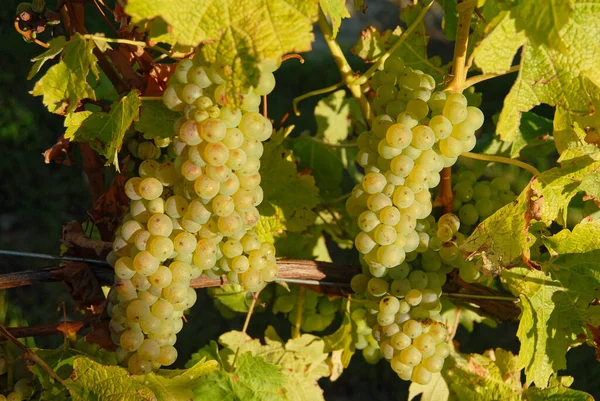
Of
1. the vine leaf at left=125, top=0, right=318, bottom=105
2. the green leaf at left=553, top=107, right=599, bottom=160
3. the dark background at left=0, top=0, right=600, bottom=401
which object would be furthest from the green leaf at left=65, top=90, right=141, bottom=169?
the dark background at left=0, top=0, right=600, bottom=401

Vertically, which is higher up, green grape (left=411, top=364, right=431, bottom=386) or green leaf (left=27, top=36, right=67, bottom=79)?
green leaf (left=27, top=36, right=67, bottom=79)

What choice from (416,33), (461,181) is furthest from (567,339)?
(416,33)

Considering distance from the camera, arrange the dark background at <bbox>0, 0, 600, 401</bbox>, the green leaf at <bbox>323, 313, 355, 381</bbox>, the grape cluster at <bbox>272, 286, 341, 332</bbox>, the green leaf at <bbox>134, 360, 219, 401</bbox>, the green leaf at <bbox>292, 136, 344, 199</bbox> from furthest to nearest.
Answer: the dark background at <bbox>0, 0, 600, 401</bbox> → the green leaf at <bbox>292, 136, 344, 199</bbox> → the grape cluster at <bbox>272, 286, 341, 332</bbox> → the green leaf at <bbox>323, 313, 355, 381</bbox> → the green leaf at <bbox>134, 360, 219, 401</bbox>

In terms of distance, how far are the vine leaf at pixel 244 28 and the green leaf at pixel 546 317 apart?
533 millimetres

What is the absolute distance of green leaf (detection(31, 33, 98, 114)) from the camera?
92 centimetres

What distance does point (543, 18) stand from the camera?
0.75 meters

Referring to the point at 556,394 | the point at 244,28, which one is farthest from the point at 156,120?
the point at 556,394

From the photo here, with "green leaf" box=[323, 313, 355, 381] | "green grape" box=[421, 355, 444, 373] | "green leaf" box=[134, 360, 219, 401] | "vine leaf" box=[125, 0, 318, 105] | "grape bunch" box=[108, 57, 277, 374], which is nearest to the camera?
"vine leaf" box=[125, 0, 318, 105]

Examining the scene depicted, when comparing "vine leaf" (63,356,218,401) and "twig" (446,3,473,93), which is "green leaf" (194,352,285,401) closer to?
"vine leaf" (63,356,218,401)

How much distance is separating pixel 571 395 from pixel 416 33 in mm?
712

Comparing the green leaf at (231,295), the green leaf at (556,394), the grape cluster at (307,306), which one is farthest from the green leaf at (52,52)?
the green leaf at (556,394)

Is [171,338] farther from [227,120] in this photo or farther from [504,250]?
[504,250]

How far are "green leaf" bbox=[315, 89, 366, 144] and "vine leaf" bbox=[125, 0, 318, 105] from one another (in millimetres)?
828

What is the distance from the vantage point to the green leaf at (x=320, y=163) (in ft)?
4.90
